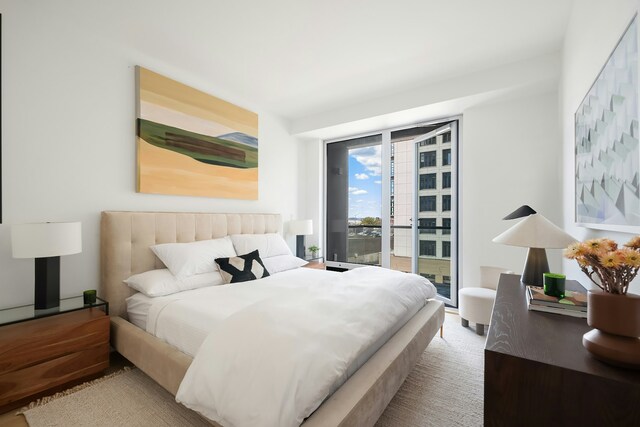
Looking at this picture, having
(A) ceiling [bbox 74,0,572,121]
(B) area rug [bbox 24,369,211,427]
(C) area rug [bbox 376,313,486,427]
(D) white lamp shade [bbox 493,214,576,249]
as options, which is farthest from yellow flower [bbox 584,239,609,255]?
(A) ceiling [bbox 74,0,572,121]

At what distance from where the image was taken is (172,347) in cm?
176

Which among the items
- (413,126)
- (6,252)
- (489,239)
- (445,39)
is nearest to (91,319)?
(6,252)

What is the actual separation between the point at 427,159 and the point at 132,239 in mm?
3614

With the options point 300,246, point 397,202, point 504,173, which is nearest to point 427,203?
point 397,202

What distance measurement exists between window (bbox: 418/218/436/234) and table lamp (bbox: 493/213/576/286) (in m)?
2.12

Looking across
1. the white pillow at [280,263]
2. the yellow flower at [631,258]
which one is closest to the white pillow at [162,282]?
the white pillow at [280,263]

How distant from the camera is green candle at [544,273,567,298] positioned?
4.33 feet

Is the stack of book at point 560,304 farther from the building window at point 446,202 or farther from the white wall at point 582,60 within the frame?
the building window at point 446,202

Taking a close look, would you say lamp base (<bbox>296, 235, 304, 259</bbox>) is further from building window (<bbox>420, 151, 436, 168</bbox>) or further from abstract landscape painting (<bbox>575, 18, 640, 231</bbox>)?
abstract landscape painting (<bbox>575, 18, 640, 231</bbox>)

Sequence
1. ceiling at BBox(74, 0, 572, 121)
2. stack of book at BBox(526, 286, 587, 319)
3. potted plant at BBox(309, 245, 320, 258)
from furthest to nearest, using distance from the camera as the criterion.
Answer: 1. potted plant at BBox(309, 245, 320, 258)
2. ceiling at BBox(74, 0, 572, 121)
3. stack of book at BBox(526, 286, 587, 319)

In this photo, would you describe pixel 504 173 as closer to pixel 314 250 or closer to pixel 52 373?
pixel 314 250

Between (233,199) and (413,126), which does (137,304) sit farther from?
(413,126)

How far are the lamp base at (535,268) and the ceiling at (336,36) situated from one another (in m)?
1.82

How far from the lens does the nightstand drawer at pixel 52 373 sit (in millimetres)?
1611
